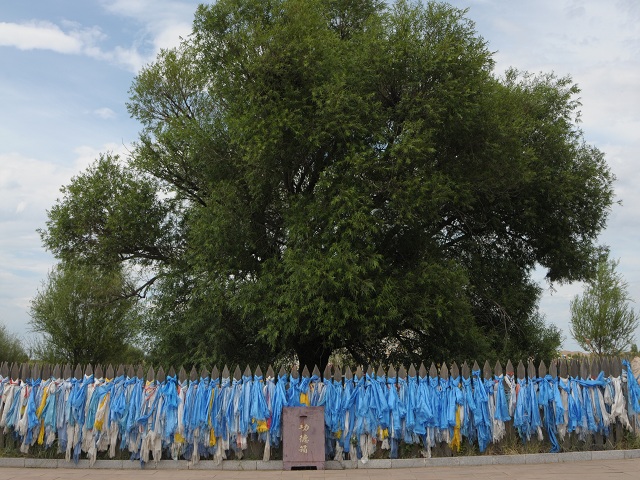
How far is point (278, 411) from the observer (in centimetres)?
1210

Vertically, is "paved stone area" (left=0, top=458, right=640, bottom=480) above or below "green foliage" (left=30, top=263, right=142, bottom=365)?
below

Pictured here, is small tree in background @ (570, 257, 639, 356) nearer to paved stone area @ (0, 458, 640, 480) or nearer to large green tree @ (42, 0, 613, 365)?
large green tree @ (42, 0, 613, 365)

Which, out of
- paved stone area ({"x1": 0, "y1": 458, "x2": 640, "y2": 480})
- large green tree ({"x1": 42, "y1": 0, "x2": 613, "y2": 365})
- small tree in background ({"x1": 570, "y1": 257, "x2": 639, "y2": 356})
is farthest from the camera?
small tree in background ({"x1": 570, "y1": 257, "x2": 639, "y2": 356})

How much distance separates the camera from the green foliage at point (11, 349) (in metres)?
42.3

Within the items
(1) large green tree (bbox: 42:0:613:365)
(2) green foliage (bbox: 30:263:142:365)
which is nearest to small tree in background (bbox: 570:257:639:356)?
(1) large green tree (bbox: 42:0:613:365)

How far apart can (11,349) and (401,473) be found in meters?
A: 39.3

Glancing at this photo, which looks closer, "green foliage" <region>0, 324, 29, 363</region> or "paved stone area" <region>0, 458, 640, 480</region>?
"paved stone area" <region>0, 458, 640, 480</region>

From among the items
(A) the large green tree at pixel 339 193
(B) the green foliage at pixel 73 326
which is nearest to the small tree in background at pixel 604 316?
(A) the large green tree at pixel 339 193

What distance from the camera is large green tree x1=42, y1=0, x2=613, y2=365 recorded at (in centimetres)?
1872

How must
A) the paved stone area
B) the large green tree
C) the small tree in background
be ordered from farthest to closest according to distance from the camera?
the small tree in background
the large green tree
the paved stone area

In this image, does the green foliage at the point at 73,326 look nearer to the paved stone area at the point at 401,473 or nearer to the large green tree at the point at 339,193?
the large green tree at the point at 339,193

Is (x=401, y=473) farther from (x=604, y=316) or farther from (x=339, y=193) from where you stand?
(x=604, y=316)

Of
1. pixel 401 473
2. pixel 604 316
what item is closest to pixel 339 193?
pixel 401 473

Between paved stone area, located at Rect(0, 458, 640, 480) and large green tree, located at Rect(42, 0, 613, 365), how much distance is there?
6.89 meters
